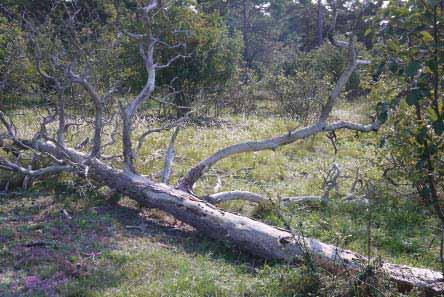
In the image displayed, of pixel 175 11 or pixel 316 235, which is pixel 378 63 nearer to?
pixel 316 235

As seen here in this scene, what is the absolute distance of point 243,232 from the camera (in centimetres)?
459

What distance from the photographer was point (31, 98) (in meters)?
13.8

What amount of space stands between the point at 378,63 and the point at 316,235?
84.3 inches

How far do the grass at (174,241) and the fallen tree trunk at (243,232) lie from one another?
0.41ft

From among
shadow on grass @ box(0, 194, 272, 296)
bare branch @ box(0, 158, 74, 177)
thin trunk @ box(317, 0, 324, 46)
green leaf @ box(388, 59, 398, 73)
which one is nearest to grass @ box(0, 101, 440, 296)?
shadow on grass @ box(0, 194, 272, 296)

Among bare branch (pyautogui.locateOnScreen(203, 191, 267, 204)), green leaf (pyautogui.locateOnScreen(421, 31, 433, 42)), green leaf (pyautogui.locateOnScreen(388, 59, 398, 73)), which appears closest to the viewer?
green leaf (pyautogui.locateOnScreen(421, 31, 433, 42))

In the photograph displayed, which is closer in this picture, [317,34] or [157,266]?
[157,266]

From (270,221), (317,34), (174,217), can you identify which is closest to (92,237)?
(174,217)

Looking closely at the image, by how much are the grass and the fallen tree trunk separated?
12 cm

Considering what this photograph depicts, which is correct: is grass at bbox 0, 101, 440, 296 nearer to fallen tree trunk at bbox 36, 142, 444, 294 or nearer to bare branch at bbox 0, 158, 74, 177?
fallen tree trunk at bbox 36, 142, 444, 294

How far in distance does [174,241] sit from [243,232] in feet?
2.26

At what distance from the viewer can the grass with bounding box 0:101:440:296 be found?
3.84 m

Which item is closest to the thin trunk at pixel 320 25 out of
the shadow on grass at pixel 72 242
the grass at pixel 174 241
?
the grass at pixel 174 241

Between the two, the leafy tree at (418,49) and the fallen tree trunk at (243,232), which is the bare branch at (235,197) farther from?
the leafy tree at (418,49)
